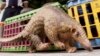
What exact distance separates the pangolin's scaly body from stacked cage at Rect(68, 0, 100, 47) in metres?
0.29

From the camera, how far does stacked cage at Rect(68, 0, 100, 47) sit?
2137 millimetres

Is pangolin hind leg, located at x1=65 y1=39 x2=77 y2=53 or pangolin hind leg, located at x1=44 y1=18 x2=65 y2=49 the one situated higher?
pangolin hind leg, located at x1=44 y1=18 x2=65 y2=49

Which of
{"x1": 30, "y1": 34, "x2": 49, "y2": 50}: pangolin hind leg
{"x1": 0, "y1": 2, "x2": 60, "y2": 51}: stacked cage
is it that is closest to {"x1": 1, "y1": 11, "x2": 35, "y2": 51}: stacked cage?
{"x1": 0, "y1": 2, "x2": 60, "y2": 51}: stacked cage

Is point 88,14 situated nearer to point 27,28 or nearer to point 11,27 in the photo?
point 27,28

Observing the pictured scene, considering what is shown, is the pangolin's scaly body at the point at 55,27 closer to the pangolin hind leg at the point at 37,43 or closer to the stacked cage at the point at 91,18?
the pangolin hind leg at the point at 37,43

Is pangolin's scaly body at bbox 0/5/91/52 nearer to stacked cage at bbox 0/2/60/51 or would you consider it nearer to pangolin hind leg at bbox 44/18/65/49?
pangolin hind leg at bbox 44/18/65/49

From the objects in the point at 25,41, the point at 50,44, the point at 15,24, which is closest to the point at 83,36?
the point at 50,44

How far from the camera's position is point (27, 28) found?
211cm

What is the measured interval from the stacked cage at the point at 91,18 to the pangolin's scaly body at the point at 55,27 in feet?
0.96

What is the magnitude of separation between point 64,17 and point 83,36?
0.77ft

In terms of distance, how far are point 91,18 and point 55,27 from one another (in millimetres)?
442

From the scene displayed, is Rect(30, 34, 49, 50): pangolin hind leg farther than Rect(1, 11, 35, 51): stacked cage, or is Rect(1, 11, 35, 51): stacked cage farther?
Rect(1, 11, 35, 51): stacked cage

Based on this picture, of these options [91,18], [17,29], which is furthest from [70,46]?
[17,29]

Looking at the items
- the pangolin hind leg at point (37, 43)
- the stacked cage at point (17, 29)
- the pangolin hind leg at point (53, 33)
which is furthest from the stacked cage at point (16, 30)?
the pangolin hind leg at point (53, 33)
